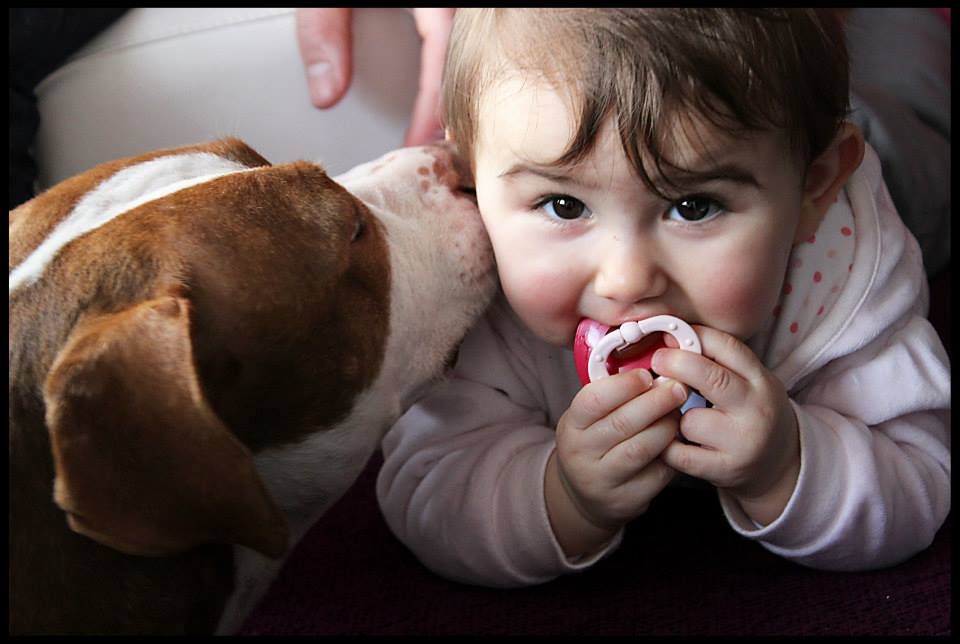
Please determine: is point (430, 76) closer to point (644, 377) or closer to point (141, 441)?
point (644, 377)

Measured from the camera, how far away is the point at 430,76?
1870 millimetres

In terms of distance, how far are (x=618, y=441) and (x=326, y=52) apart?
1016 mm

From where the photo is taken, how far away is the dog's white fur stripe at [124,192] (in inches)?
42.7

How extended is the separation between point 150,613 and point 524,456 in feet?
1.62

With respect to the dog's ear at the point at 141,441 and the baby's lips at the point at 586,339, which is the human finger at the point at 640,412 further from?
the dog's ear at the point at 141,441

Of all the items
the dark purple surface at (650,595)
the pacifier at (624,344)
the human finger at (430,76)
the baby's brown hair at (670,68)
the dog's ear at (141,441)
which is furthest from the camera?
the human finger at (430,76)

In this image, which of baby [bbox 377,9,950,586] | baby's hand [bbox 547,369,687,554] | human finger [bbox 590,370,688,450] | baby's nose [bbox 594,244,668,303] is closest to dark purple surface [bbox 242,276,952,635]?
baby [bbox 377,9,950,586]

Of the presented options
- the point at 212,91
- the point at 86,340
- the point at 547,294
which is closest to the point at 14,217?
the point at 86,340

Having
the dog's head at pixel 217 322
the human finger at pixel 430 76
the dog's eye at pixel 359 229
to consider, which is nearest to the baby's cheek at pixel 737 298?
the dog's head at pixel 217 322

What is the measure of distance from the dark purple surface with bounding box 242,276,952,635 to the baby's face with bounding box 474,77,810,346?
0.35m

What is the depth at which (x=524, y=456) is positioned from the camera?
1.37m

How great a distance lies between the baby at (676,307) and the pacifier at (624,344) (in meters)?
0.02

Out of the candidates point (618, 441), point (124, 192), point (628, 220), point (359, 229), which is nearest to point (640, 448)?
point (618, 441)

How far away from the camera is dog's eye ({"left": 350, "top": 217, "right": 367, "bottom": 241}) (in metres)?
1.17
